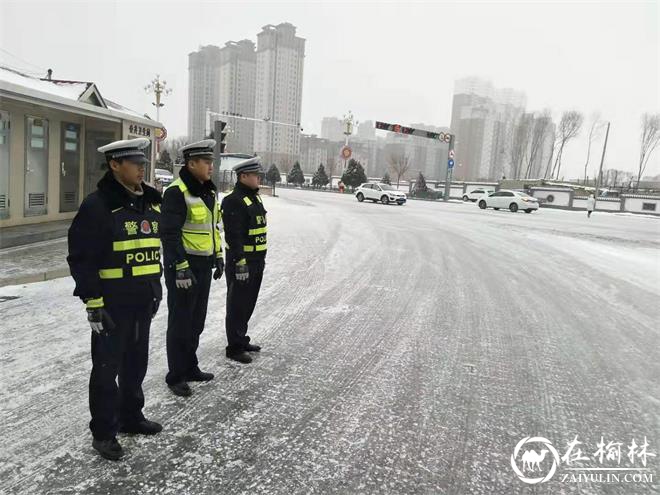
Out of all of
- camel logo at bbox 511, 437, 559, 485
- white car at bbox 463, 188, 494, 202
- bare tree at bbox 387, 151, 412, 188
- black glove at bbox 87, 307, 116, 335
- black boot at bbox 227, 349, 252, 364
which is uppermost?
bare tree at bbox 387, 151, 412, 188

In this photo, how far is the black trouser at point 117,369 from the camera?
2.94 m

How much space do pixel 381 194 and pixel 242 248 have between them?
29104mm

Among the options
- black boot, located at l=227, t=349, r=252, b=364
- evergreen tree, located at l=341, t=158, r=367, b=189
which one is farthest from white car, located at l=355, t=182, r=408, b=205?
black boot, located at l=227, t=349, r=252, b=364

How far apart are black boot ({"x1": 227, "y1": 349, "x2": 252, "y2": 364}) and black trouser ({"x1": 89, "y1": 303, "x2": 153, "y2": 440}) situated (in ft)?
4.69

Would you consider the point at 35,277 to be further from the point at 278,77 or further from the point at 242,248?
the point at 278,77

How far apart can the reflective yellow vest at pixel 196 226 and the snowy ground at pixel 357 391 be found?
3.95 ft

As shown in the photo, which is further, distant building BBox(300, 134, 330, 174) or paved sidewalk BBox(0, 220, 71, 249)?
distant building BBox(300, 134, 330, 174)

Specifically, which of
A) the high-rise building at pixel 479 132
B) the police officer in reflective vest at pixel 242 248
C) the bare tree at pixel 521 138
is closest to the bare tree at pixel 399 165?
the bare tree at pixel 521 138

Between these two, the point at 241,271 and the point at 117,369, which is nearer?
the point at 117,369

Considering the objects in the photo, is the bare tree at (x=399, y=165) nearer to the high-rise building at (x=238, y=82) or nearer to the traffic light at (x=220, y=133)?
the high-rise building at (x=238, y=82)

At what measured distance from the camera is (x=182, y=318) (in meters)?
3.82

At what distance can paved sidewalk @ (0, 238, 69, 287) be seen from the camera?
682cm

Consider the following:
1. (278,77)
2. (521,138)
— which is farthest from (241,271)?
(278,77)

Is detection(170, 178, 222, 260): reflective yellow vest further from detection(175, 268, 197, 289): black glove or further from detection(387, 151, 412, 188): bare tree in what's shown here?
detection(387, 151, 412, 188): bare tree
